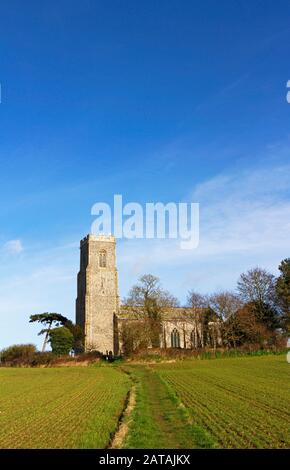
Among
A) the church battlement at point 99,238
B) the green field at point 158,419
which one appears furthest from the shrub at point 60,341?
the green field at point 158,419

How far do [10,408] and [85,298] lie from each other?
2390 inches

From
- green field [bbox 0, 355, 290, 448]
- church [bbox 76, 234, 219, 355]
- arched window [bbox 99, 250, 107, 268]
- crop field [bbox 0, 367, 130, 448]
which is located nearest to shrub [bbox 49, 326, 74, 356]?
church [bbox 76, 234, 219, 355]

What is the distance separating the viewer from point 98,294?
81.2 m

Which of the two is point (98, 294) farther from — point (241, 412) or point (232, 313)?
point (241, 412)

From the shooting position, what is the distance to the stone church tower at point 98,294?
259ft

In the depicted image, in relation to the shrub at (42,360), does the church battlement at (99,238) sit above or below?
above

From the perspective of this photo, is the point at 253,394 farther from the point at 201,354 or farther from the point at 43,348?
the point at 43,348

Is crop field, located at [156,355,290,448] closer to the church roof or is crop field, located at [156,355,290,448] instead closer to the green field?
the green field

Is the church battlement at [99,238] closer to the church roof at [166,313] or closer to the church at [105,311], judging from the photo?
the church at [105,311]

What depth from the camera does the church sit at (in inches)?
3098

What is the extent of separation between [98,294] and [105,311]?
3.22 m

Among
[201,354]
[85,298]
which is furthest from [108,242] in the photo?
[201,354]

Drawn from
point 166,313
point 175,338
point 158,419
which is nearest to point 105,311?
point 166,313
